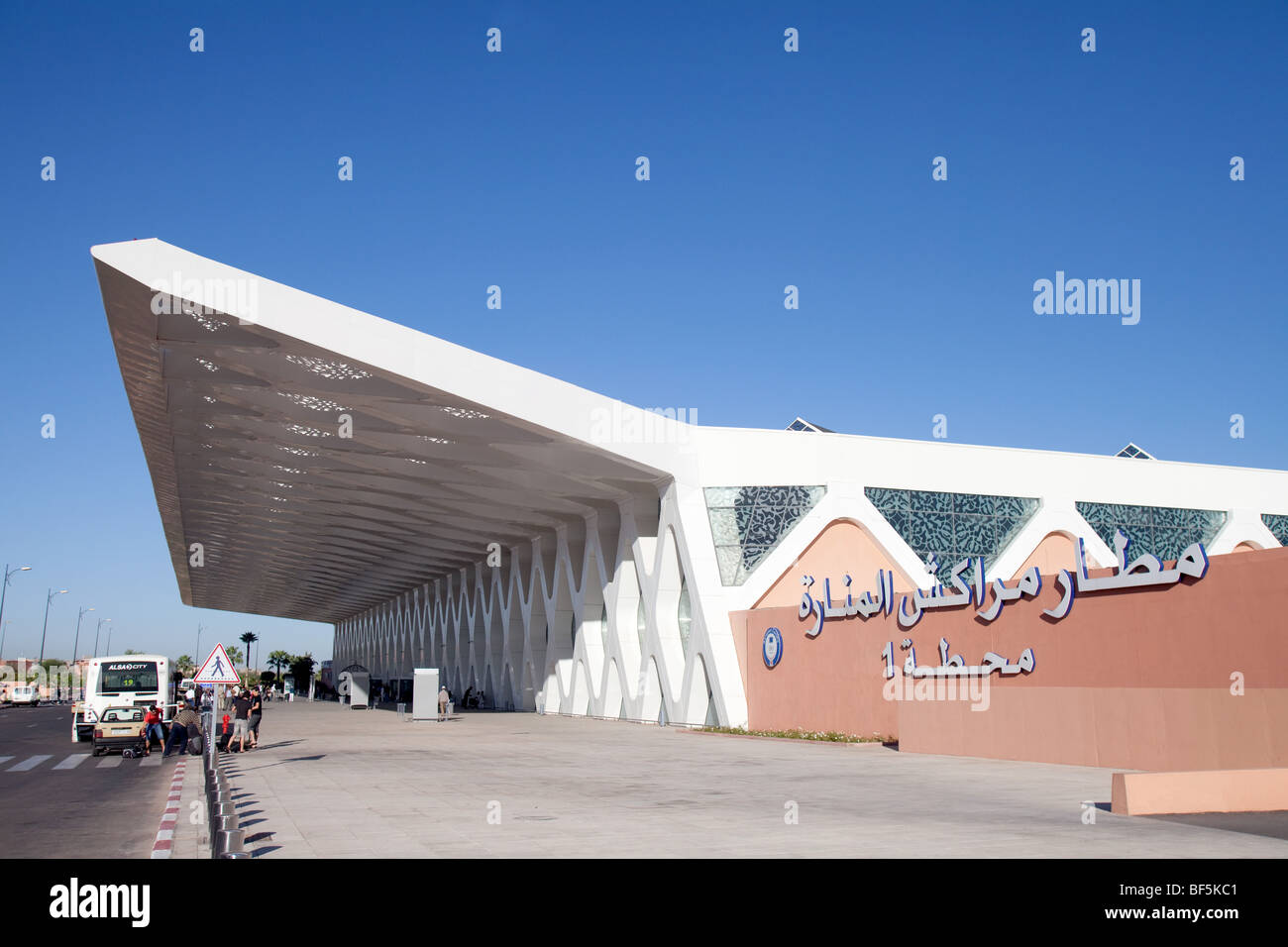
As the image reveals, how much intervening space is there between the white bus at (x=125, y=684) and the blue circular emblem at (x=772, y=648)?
15521 mm

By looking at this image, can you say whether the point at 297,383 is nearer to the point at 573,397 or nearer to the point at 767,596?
the point at 573,397

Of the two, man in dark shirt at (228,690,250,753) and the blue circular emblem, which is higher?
the blue circular emblem

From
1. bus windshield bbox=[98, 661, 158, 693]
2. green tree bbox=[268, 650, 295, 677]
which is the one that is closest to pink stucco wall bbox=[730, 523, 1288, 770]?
bus windshield bbox=[98, 661, 158, 693]

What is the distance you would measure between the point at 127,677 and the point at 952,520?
78.6ft

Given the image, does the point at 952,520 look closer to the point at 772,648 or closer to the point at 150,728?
the point at 772,648

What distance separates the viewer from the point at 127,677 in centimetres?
2742

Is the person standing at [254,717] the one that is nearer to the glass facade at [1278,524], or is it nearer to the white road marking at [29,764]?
the white road marking at [29,764]

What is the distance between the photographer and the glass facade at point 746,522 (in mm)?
30828

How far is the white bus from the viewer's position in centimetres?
2680

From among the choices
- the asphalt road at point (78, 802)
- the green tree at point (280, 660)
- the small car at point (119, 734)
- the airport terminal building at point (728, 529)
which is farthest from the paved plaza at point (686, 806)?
the green tree at point (280, 660)

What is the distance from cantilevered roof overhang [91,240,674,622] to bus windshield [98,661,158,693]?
6.97 meters
